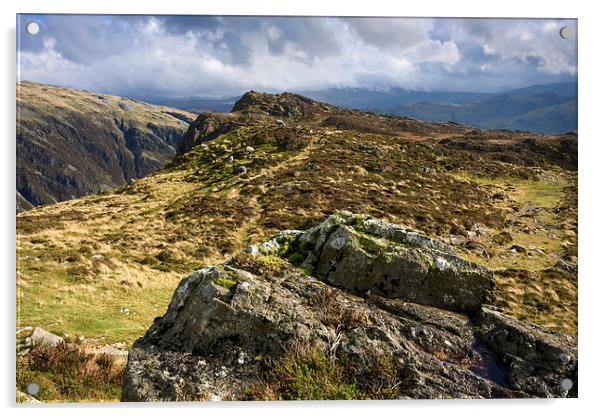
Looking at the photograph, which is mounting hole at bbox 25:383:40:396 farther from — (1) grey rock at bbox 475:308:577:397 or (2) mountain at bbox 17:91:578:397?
(1) grey rock at bbox 475:308:577:397

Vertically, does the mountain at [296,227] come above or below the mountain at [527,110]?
below

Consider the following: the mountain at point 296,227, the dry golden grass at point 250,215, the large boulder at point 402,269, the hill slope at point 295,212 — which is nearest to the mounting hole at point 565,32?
the hill slope at point 295,212

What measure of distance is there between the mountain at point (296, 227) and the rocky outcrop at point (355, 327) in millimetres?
42

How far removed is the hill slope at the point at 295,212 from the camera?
1107cm

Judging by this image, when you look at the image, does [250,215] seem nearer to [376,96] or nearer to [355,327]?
[376,96]

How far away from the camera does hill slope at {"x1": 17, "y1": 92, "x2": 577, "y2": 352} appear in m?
11.1

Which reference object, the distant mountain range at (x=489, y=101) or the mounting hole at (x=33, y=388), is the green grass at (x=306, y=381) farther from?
the distant mountain range at (x=489, y=101)

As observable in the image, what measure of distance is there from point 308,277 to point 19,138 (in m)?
7.29

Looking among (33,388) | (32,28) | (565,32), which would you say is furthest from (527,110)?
(33,388)

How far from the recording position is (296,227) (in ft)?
66.8

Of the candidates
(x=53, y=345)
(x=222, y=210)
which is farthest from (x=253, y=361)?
(x=222, y=210)

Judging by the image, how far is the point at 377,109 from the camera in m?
13.4

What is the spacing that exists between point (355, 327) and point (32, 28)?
9.26 metres

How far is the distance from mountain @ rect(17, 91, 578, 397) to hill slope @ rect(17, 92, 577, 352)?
0.31 ft
